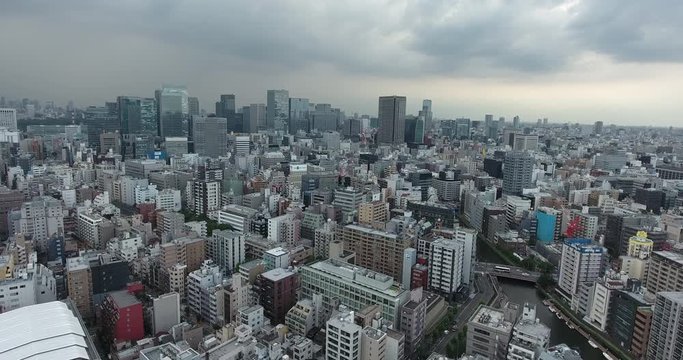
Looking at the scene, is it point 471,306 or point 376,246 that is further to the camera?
point 376,246

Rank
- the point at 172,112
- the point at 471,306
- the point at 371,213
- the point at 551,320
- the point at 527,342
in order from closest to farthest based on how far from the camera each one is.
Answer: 1. the point at 527,342
2. the point at 551,320
3. the point at 471,306
4. the point at 371,213
5. the point at 172,112

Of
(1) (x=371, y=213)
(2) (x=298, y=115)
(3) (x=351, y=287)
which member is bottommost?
(3) (x=351, y=287)

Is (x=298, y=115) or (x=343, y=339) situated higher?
(x=298, y=115)

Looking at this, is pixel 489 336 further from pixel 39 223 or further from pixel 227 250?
pixel 39 223

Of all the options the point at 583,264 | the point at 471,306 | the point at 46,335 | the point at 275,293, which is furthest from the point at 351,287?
the point at 583,264

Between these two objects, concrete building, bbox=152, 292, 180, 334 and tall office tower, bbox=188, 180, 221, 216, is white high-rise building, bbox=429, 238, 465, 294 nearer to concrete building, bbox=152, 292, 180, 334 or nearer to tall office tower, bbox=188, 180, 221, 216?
concrete building, bbox=152, 292, 180, 334

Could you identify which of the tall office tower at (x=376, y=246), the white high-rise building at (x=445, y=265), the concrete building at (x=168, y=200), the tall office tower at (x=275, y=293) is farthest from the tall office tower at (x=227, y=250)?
the concrete building at (x=168, y=200)

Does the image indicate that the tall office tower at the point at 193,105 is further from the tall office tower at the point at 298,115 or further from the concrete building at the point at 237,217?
the concrete building at the point at 237,217

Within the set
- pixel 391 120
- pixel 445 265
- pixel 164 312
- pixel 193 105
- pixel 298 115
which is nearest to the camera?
pixel 164 312

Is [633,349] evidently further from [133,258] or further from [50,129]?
[50,129]

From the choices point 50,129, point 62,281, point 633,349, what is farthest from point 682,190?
point 50,129
